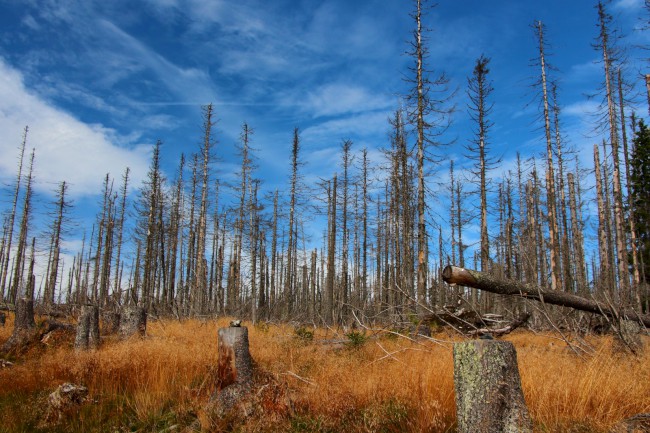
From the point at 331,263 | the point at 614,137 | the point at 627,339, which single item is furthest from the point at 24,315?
the point at 614,137

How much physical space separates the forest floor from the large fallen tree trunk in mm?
623

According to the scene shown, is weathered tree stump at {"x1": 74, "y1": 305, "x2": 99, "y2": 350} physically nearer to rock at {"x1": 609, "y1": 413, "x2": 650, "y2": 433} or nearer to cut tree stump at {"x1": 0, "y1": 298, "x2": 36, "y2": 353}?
cut tree stump at {"x1": 0, "y1": 298, "x2": 36, "y2": 353}

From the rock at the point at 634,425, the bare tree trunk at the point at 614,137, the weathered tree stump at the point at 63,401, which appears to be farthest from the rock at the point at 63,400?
the bare tree trunk at the point at 614,137

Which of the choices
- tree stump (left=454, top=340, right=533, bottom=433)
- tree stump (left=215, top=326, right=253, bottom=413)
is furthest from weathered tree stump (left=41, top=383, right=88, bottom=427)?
tree stump (left=454, top=340, right=533, bottom=433)

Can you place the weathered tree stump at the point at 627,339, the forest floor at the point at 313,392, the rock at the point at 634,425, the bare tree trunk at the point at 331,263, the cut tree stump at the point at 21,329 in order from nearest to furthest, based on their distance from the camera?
the rock at the point at 634,425 < the forest floor at the point at 313,392 < the weathered tree stump at the point at 627,339 < the cut tree stump at the point at 21,329 < the bare tree trunk at the point at 331,263

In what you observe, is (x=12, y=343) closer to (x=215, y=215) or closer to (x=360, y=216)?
(x=360, y=216)

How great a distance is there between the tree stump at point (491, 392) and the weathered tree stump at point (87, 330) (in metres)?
8.23

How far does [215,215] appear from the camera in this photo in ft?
110

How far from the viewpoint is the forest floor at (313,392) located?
12.7ft

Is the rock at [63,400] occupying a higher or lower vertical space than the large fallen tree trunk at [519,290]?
lower

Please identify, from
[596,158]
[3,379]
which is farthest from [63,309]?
[596,158]

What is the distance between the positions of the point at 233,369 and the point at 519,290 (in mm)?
3953

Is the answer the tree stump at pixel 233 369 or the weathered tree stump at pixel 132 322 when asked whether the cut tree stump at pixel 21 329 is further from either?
the tree stump at pixel 233 369

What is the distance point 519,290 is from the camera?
5.29 meters
